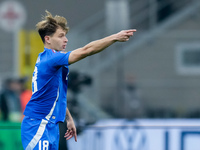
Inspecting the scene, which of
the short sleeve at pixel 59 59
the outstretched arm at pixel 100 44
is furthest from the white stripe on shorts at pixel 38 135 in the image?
the outstretched arm at pixel 100 44

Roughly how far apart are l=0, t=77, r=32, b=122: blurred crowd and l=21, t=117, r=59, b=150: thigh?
5463mm

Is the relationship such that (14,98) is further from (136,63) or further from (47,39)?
(47,39)

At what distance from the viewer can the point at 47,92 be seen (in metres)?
4.59

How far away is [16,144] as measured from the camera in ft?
21.8

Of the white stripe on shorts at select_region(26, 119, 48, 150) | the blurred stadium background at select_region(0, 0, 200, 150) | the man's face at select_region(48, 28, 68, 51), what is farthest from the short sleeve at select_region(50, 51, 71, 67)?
the blurred stadium background at select_region(0, 0, 200, 150)

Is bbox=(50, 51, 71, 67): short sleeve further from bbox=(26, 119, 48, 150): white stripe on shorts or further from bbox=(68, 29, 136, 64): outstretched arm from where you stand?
bbox=(26, 119, 48, 150): white stripe on shorts

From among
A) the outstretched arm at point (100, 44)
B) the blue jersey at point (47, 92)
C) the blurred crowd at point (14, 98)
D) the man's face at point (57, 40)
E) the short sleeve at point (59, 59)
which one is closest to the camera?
the outstretched arm at point (100, 44)

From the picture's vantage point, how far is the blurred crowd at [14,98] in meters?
10.1

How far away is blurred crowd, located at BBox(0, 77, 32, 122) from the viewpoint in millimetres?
10086

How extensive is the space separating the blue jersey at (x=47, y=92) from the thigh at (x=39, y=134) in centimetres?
5

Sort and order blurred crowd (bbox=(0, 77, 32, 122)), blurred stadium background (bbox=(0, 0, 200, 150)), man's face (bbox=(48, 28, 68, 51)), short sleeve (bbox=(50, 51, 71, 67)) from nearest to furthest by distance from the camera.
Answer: short sleeve (bbox=(50, 51, 71, 67))
man's face (bbox=(48, 28, 68, 51))
blurred crowd (bbox=(0, 77, 32, 122))
blurred stadium background (bbox=(0, 0, 200, 150))

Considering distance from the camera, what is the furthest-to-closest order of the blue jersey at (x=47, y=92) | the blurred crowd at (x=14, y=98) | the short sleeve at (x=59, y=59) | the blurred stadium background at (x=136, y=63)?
the blurred stadium background at (x=136, y=63)
the blurred crowd at (x=14, y=98)
the blue jersey at (x=47, y=92)
the short sleeve at (x=59, y=59)

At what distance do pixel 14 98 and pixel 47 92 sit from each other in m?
5.86

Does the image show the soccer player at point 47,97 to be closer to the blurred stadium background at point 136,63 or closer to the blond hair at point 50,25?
the blond hair at point 50,25
